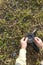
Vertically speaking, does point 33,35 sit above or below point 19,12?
below

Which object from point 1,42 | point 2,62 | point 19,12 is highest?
point 19,12

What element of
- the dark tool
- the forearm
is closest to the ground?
the dark tool

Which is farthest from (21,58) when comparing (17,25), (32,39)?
(17,25)

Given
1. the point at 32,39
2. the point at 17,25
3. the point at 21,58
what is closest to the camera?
the point at 21,58

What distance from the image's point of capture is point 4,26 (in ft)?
16.6

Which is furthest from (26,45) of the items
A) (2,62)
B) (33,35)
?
(2,62)

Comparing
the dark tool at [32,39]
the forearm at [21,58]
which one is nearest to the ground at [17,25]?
the dark tool at [32,39]

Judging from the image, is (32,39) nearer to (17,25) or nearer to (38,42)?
(38,42)

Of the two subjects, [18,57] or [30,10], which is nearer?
[18,57]

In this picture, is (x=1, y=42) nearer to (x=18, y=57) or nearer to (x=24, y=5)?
(x=18, y=57)

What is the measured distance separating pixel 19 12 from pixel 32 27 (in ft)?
1.20

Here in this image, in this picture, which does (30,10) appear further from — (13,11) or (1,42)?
(1,42)

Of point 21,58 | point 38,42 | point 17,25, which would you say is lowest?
point 21,58

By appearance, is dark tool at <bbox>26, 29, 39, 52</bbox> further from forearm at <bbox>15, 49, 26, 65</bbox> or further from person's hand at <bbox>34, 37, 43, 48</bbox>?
forearm at <bbox>15, 49, 26, 65</bbox>
